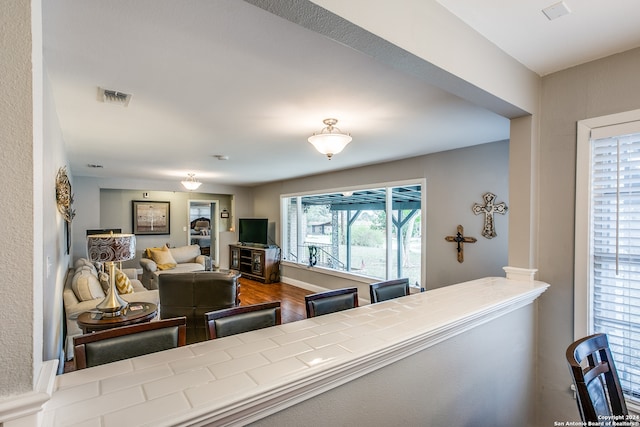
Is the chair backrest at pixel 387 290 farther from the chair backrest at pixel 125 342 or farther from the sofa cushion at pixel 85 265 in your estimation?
the sofa cushion at pixel 85 265

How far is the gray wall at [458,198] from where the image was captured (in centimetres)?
358

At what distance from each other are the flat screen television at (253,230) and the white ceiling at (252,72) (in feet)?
13.3

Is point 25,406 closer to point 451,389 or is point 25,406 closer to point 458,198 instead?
point 451,389

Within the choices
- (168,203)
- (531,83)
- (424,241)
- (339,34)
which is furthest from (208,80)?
(168,203)

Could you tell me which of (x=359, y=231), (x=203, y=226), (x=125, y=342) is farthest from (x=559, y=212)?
(x=203, y=226)

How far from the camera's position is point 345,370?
3.38ft

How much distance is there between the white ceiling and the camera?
146 cm

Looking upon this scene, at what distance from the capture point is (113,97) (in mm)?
2264

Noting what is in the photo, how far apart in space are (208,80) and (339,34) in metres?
1.17

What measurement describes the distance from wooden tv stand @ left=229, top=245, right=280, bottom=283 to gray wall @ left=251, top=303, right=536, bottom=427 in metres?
5.68

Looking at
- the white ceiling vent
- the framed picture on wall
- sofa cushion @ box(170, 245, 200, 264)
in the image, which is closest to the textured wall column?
the white ceiling vent

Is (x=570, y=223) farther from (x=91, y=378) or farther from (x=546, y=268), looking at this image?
(x=91, y=378)

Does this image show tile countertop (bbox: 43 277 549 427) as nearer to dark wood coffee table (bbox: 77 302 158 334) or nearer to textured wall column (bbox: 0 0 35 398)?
textured wall column (bbox: 0 0 35 398)

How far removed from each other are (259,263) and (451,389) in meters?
6.19
